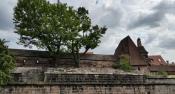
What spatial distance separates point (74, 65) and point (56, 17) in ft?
20.5

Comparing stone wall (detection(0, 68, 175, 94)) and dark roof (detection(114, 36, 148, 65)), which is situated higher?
dark roof (detection(114, 36, 148, 65))

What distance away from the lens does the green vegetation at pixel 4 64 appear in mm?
18172

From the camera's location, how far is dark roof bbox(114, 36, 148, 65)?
48000 millimetres

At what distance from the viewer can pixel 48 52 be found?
140 feet

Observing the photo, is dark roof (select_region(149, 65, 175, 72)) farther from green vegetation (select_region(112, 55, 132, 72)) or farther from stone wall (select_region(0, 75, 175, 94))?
stone wall (select_region(0, 75, 175, 94))

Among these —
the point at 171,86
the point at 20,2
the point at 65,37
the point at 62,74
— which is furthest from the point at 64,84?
the point at 20,2

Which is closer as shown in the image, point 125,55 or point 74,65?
point 74,65

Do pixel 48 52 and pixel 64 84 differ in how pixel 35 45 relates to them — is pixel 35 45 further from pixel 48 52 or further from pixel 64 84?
pixel 64 84

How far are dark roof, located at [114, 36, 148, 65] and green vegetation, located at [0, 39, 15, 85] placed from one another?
29.4m

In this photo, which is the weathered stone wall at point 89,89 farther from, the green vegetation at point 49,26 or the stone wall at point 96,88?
the green vegetation at point 49,26

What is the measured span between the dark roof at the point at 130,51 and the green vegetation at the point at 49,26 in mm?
7023

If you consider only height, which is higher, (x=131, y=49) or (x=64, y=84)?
(x=131, y=49)

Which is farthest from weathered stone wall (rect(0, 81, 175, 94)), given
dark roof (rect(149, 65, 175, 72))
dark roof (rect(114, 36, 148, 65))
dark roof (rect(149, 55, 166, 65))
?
dark roof (rect(149, 55, 166, 65))

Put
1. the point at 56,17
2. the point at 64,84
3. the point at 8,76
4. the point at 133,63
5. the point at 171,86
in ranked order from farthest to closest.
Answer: the point at 133,63, the point at 56,17, the point at 171,86, the point at 64,84, the point at 8,76
